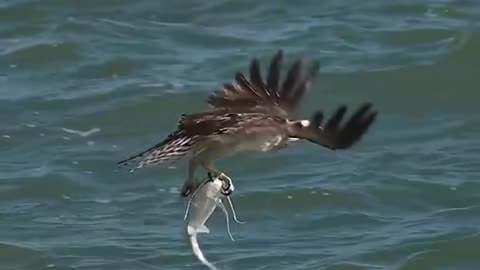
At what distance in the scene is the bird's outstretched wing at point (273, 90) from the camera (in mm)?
4824

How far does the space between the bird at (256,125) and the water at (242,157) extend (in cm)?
186

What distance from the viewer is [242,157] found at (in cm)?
793

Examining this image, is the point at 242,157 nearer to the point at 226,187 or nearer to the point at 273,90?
the point at 273,90

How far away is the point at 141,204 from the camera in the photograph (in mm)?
7414

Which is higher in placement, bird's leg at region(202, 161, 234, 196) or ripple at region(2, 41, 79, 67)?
bird's leg at region(202, 161, 234, 196)

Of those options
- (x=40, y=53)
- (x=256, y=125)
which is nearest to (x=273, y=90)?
(x=256, y=125)

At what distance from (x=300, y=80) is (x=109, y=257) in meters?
2.20

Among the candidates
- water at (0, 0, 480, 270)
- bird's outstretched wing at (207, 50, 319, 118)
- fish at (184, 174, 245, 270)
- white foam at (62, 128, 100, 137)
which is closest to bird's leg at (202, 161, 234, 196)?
fish at (184, 174, 245, 270)

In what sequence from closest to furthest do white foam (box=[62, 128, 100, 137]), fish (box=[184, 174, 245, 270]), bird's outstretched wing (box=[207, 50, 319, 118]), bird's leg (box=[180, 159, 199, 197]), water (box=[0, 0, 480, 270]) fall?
bird's leg (box=[180, 159, 199, 197]) → fish (box=[184, 174, 245, 270]) → bird's outstretched wing (box=[207, 50, 319, 118]) → water (box=[0, 0, 480, 270]) → white foam (box=[62, 128, 100, 137])

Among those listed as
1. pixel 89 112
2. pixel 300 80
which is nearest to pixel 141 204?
pixel 89 112

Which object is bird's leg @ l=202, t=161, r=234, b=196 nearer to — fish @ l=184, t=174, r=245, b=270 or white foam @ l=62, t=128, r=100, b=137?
fish @ l=184, t=174, r=245, b=270

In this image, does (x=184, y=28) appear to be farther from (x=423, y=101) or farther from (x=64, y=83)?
(x=423, y=101)

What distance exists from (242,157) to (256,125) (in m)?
3.36

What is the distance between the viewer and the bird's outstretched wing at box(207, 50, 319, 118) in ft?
15.8
